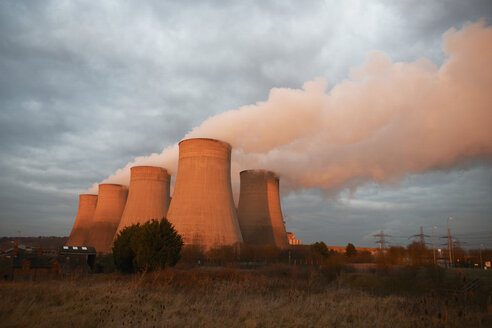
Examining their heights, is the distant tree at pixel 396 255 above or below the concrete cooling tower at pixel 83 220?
below

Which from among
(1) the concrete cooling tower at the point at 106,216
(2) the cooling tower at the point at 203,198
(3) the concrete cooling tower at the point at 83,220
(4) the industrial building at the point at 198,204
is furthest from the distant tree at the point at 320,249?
(3) the concrete cooling tower at the point at 83,220

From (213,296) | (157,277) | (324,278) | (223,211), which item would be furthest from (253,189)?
(213,296)

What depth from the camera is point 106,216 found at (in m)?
31.8

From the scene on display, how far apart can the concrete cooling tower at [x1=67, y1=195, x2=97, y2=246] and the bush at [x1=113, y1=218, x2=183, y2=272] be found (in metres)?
21.0

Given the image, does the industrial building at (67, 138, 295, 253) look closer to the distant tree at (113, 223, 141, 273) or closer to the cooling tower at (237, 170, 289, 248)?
the cooling tower at (237, 170, 289, 248)

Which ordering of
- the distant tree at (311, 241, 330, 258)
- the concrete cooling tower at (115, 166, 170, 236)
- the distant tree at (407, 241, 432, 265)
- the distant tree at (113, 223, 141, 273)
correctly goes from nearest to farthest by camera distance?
the distant tree at (113, 223, 141, 273) → the distant tree at (407, 241, 432, 265) → the concrete cooling tower at (115, 166, 170, 236) → the distant tree at (311, 241, 330, 258)

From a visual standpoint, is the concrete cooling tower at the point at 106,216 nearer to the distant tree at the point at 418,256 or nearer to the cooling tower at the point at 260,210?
the cooling tower at the point at 260,210

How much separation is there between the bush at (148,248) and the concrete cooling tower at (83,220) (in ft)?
69.0

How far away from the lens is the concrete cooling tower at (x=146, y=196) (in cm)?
2498

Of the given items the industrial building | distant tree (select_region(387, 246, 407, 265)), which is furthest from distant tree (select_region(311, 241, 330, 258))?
distant tree (select_region(387, 246, 407, 265))

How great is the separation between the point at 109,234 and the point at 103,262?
536 inches

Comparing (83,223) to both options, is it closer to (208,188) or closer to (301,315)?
(208,188)

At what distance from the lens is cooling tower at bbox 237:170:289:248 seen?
26734 mm

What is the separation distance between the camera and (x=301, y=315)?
18.6 ft
